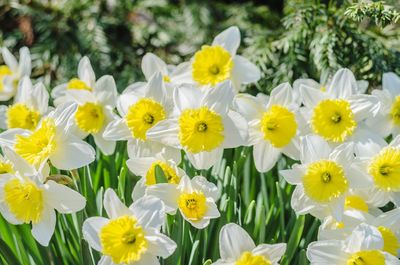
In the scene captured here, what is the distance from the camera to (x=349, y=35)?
1819mm

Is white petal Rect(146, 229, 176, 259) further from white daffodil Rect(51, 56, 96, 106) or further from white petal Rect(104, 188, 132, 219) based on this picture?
white daffodil Rect(51, 56, 96, 106)

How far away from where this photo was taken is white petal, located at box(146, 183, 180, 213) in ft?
3.87

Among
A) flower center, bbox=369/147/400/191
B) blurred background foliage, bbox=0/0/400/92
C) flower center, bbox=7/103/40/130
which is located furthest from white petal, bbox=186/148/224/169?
blurred background foliage, bbox=0/0/400/92

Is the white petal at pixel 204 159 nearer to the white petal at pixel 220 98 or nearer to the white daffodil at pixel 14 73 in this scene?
the white petal at pixel 220 98

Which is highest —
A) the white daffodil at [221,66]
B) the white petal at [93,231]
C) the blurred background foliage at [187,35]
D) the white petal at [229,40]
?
the white petal at [229,40]

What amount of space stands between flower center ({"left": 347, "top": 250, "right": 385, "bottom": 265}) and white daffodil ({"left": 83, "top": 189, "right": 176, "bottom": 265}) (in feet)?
1.10

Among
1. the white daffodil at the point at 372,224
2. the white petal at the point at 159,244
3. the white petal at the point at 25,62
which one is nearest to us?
the white petal at the point at 159,244

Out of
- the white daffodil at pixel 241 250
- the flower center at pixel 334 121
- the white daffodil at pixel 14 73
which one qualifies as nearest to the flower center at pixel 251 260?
the white daffodil at pixel 241 250

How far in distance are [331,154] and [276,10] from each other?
5.86 feet

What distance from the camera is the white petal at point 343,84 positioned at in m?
1.42

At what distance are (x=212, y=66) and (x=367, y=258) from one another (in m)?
0.62

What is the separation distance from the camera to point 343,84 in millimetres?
1419

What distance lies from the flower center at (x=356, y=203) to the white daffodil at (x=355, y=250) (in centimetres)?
14

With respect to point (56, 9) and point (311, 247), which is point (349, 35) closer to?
point (311, 247)
